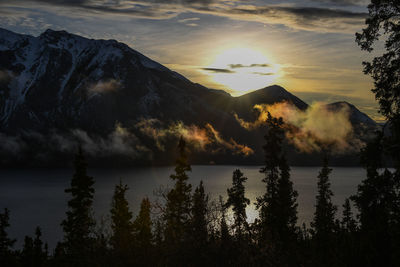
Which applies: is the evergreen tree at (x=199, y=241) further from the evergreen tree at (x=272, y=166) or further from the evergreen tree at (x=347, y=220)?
the evergreen tree at (x=347, y=220)

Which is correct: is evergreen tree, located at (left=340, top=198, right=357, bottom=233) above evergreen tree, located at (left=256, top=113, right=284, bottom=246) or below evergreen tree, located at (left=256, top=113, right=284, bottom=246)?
below

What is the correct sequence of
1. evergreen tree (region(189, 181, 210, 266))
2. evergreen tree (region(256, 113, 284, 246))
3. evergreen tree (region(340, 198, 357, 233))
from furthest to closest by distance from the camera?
evergreen tree (region(340, 198, 357, 233)) < evergreen tree (region(256, 113, 284, 246)) < evergreen tree (region(189, 181, 210, 266))

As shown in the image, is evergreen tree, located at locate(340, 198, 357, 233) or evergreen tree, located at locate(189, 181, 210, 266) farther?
evergreen tree, located at locate(340, 198, 357, 233)

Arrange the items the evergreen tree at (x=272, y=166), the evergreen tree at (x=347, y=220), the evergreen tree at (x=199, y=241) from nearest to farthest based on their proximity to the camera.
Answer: the evergreen tree at (x=199, y=241), the evergreen tree at (x=272, y=166), the evergreen tree at (x=347, y=220)

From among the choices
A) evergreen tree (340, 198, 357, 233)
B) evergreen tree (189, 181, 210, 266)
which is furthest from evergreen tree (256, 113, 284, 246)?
evergreen tree (189, 181, 210, 266)

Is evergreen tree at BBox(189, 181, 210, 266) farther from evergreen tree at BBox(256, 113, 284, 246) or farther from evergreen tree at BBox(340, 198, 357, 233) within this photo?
evergreen tree at BBox(340, 198, 357, 233)

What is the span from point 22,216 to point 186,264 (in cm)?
16165

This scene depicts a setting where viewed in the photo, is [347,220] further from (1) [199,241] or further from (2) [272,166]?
(1) [199,241]

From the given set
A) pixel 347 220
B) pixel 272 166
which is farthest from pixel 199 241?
pixel 347 220

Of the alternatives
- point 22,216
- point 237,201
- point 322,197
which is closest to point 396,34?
point 237,201

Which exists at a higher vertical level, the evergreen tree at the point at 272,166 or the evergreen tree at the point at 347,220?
the evergreen tree at the point at 272,166

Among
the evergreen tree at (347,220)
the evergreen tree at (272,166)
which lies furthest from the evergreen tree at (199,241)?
the evergreen tree at (347,220)

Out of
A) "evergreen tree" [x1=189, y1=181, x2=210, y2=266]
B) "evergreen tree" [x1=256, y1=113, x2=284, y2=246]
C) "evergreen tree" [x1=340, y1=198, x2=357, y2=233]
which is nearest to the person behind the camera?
"evergreen tree" [x1=189, y1=181, x2=210, y2=266]

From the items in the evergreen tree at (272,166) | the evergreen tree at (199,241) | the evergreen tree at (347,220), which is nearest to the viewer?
the evergreen tree at (199,241)
